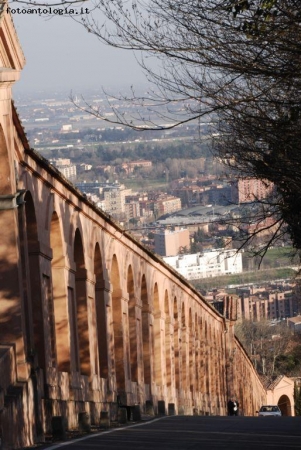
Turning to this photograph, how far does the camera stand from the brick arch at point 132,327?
3494cm

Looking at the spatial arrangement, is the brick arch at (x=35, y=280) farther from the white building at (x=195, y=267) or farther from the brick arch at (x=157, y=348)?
the white building at (x=195, y=267)

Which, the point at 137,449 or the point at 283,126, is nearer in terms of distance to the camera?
the point at 137,449

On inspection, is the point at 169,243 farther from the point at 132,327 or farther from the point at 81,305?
the point at 81,305

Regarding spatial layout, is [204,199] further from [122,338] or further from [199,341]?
[122,338]

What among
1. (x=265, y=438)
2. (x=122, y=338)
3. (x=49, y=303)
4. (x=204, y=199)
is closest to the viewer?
(x=265, y=438)

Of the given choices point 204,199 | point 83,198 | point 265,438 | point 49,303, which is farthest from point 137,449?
point 204,199

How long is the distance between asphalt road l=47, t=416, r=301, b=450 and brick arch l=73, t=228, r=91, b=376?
4.86 meters

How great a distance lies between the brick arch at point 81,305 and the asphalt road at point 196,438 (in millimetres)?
4857

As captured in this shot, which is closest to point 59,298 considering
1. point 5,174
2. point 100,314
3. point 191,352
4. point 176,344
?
point 5,174

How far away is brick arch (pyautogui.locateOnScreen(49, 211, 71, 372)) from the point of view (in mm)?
24000

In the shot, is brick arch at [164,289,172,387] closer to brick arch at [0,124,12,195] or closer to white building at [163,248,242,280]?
brick arch at [0,124,12,195]

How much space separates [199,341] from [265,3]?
37.2 m

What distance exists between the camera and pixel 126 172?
650 feet

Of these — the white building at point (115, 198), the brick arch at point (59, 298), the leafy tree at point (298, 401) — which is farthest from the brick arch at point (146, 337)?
the white building at point (115, 198)
